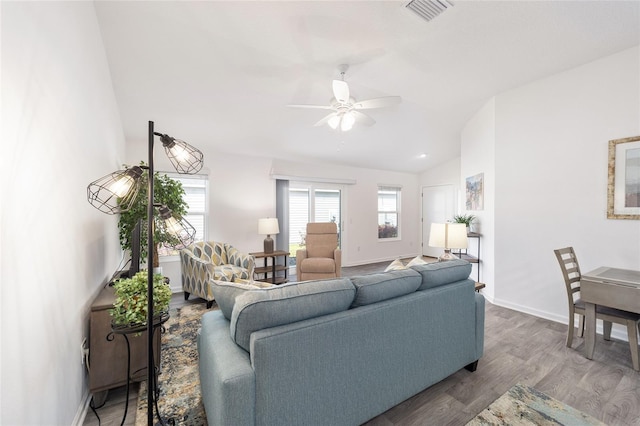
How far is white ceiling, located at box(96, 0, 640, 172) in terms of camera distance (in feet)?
6.99

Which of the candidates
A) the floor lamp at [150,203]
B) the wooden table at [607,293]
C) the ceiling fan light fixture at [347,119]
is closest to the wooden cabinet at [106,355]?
the floor lamp at [150,203]

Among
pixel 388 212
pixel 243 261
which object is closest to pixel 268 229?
pixel 243 261

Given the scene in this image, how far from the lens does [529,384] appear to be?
1969mm

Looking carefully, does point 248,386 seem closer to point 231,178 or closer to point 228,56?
point 228,56

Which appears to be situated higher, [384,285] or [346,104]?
[346,104]

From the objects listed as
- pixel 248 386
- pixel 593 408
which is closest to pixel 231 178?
pixel 248 386

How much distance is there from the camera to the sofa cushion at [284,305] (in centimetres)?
128

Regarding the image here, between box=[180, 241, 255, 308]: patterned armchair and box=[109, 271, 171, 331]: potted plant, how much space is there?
5.50 ft

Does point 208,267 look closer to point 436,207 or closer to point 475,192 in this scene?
point 475,192

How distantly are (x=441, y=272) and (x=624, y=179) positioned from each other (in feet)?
7.86

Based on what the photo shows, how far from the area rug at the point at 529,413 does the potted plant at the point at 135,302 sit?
197cm

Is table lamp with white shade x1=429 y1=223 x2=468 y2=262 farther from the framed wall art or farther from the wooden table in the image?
the framed wall art

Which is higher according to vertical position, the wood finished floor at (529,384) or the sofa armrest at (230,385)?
the sofa armrest at (230,385)

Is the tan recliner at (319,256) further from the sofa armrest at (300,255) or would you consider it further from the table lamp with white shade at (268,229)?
the table lamp with white shade at (268,229)
